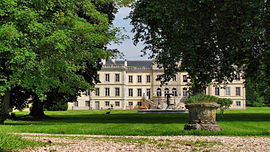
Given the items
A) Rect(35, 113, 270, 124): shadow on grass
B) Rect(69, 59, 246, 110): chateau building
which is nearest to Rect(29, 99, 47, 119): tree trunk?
Rect(35, 113, 270, 124): shadow on grass

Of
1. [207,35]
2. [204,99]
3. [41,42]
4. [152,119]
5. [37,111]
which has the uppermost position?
[207,35]

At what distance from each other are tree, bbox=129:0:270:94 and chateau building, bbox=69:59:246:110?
41.3 m

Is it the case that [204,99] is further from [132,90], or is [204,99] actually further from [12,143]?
[132,90]

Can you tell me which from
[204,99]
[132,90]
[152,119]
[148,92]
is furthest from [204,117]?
[132,90]

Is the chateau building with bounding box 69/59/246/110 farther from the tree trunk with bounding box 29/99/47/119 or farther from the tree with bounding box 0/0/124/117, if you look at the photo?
the tree with bounding box 0/0/124/117

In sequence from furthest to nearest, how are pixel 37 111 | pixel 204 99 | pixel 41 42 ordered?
pixel 37 111, pixel 41 42, pixel 204 99

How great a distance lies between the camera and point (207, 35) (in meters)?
15.6

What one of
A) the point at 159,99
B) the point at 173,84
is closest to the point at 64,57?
the point at 159,99

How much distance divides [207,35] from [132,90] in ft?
147

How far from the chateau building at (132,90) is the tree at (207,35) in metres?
41.3

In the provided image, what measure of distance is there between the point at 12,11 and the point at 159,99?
4573 centimetres

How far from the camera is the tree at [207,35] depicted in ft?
47.6

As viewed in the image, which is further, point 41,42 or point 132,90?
point 132,90

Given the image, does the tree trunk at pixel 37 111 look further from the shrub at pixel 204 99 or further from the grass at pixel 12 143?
the grass at pixel 12 143
